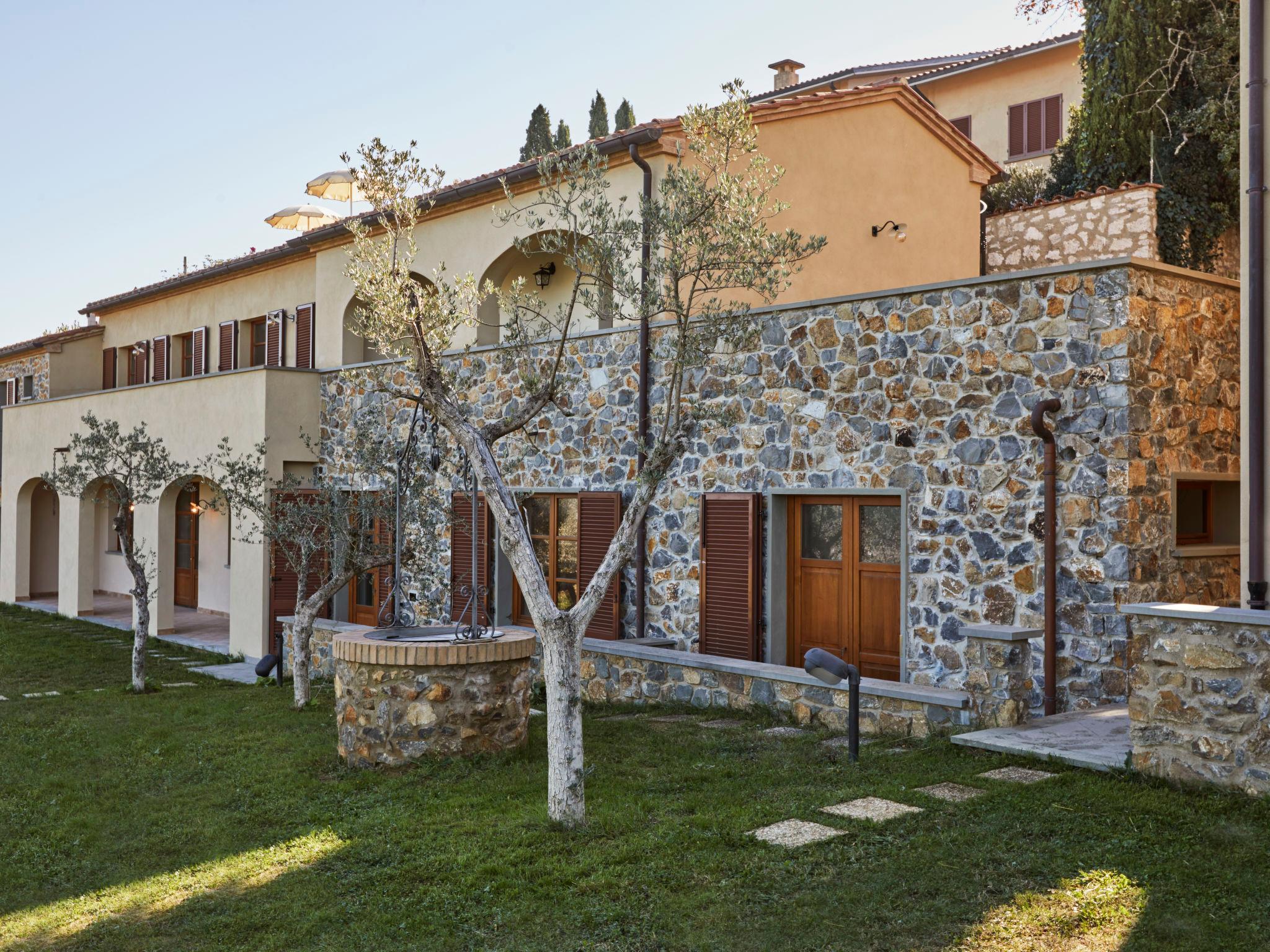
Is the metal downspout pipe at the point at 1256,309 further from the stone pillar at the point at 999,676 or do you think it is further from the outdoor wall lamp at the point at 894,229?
the outdoor wall lamp at the point at 894,229

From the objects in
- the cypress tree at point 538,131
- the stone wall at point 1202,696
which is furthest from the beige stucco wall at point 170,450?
the cypress tree at point 538,131

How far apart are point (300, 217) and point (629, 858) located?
16.5m

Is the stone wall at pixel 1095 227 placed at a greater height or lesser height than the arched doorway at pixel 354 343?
greater

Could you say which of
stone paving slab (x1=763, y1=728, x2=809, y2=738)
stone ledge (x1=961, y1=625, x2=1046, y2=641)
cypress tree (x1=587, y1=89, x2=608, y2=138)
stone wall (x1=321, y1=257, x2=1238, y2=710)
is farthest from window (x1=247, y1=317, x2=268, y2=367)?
cypress tree (x1=587, y1=89, x2=608, y2=138)

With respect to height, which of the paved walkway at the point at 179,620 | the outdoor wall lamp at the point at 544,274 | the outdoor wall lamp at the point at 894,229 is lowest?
the paved walkway at the point at 179,620

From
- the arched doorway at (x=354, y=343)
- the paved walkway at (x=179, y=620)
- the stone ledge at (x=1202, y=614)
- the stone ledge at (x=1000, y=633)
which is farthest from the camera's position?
the paved walkway at (x=179, y=620)

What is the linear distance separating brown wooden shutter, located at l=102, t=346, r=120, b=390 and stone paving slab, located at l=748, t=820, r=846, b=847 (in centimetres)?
2085

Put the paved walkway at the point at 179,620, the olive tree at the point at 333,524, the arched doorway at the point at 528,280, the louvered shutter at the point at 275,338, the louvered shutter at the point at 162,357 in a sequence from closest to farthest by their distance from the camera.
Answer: the olive tree at the point at 333,524 < the arched doorway at the point at 528,280 < the paved walkway at the point at 179,620 < the louvered shutter at the point at 275,338 < the louvered shutter at the point at 162,357

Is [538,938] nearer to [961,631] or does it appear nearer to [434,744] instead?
[434,744]

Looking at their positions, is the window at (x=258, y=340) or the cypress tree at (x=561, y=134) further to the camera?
the cypress tree at (x=561, y=134)

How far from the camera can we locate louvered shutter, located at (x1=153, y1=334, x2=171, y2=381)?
20.9 meters

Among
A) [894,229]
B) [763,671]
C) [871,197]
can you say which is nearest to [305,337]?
[871,197]

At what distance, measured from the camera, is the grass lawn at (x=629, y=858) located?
4637 millimetres

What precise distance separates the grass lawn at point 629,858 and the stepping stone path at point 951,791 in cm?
8
